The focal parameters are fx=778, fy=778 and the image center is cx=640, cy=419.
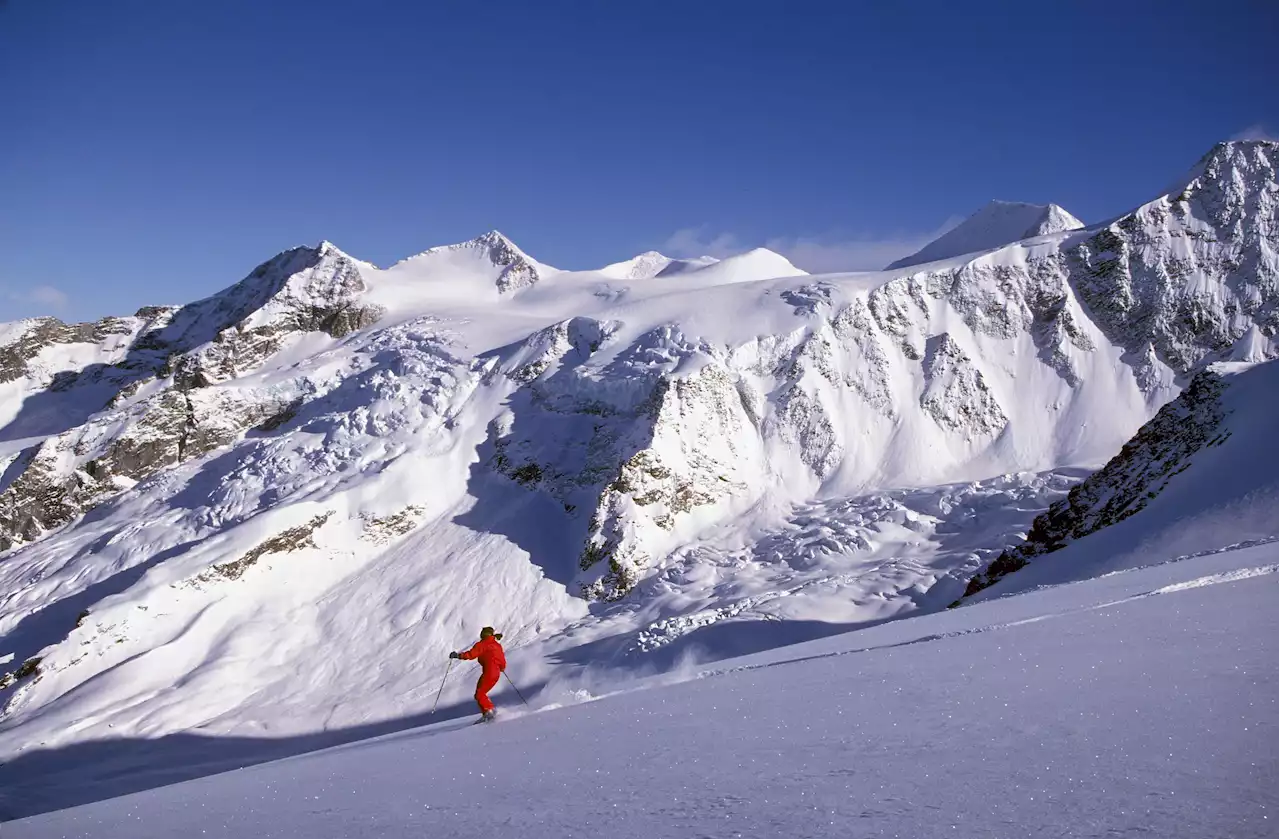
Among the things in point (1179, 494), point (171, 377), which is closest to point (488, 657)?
point (1179, 494)

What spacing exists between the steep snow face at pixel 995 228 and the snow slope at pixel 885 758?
68.6 meters

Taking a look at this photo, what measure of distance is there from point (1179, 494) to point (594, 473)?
107 feet

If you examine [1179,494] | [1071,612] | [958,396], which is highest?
[958,396]

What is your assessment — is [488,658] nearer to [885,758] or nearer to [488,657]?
[488,657]

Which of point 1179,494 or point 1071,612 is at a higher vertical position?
point 1071,612

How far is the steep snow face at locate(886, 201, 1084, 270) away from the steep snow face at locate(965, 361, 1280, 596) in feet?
154

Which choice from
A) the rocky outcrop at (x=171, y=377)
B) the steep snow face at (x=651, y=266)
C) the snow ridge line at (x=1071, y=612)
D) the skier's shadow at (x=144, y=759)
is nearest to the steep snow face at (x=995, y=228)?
the steep snow face at (x=651, y=266)

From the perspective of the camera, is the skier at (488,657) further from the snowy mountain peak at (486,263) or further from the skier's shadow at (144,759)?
the snowy mountain peak at (486,263)

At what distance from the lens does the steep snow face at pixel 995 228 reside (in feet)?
227

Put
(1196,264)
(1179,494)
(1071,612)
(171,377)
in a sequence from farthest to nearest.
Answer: (171,377) < (1196,264) < (1179,494) < (1071,612)

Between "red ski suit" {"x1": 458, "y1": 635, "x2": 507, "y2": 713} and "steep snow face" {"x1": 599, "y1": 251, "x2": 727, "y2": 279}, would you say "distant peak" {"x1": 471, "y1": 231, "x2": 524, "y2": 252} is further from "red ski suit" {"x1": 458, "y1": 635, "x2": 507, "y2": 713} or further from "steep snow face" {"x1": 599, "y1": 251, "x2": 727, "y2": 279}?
"red ski suit" {"x1": 458, "y1": 635, "x2": 507, "y2": 713}

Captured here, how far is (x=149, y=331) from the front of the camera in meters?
80.6

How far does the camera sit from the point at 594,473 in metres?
47.9

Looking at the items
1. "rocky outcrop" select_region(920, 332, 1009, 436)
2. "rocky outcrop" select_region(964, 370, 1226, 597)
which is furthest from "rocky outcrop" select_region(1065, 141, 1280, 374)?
"rocky outcrop" select_region(964, 370, 1226, 597)
